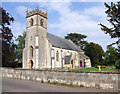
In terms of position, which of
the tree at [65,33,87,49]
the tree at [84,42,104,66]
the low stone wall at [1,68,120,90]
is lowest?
the low stone wall at [1,68,120,90]

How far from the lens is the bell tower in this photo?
92.0ft

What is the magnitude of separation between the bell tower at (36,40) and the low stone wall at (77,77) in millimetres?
13976

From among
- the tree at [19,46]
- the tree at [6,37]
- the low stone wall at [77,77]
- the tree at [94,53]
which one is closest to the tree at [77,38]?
the tree at [94,53]

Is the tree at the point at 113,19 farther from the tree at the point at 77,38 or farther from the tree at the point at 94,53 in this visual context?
the tree at the point at 77,38

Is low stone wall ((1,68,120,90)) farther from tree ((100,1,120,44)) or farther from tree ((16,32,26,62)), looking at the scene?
tree ((16,32,26,62))

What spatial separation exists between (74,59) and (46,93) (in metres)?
31.4

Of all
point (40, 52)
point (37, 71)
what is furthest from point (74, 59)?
point (37, 71)

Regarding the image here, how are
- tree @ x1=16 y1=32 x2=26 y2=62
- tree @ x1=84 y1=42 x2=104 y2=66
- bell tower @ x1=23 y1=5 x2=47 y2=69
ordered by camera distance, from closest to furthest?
bell tower @ x1=23 y1=5 x2=47 y2=69
tree @ x1=16 y1=32 x2=26 y2=62
tree @ x1=84 y1=42 x2=104 y2=66

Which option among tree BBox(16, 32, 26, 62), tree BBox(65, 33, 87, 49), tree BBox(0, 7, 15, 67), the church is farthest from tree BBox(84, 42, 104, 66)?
tree BBox(0, 7, 15, 67)

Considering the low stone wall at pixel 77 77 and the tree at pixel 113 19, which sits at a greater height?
the tree at pixel 113 19

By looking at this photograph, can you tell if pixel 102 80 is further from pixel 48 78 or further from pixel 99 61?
pixel 99 61

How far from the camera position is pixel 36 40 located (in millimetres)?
28703

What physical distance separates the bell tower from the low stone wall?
45.9 ft

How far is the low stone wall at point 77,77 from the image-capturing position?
8.35 metres
